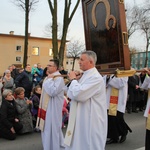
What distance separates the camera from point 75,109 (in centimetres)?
368

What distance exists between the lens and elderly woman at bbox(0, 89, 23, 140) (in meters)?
6.30

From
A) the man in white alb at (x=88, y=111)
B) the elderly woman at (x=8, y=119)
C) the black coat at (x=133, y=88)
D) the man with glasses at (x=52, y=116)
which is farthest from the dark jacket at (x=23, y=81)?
the man in white alb at (x=88, y=111)

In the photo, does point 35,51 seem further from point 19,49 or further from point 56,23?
point 56,23

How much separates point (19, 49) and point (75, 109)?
134 feet

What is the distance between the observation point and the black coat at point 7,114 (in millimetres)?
6344

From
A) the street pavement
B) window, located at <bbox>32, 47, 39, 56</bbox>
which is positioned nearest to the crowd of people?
the street pavement

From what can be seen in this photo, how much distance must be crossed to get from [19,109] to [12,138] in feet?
2.60

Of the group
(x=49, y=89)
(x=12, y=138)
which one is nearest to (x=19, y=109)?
(x=12, y=138)

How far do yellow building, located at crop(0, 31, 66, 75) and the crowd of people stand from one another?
3427 centimetres

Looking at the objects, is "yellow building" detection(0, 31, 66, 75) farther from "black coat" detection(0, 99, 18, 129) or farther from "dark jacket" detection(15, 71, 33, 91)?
"black coat" detection(0, 99, 18, 129)

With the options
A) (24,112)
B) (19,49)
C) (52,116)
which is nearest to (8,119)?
(24,112)

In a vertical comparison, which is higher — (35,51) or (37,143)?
(35,51)

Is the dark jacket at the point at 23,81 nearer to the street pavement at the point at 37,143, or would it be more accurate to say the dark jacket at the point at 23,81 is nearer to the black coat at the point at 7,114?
the black coat at the point at 7,114

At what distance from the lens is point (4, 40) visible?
41.5 m
